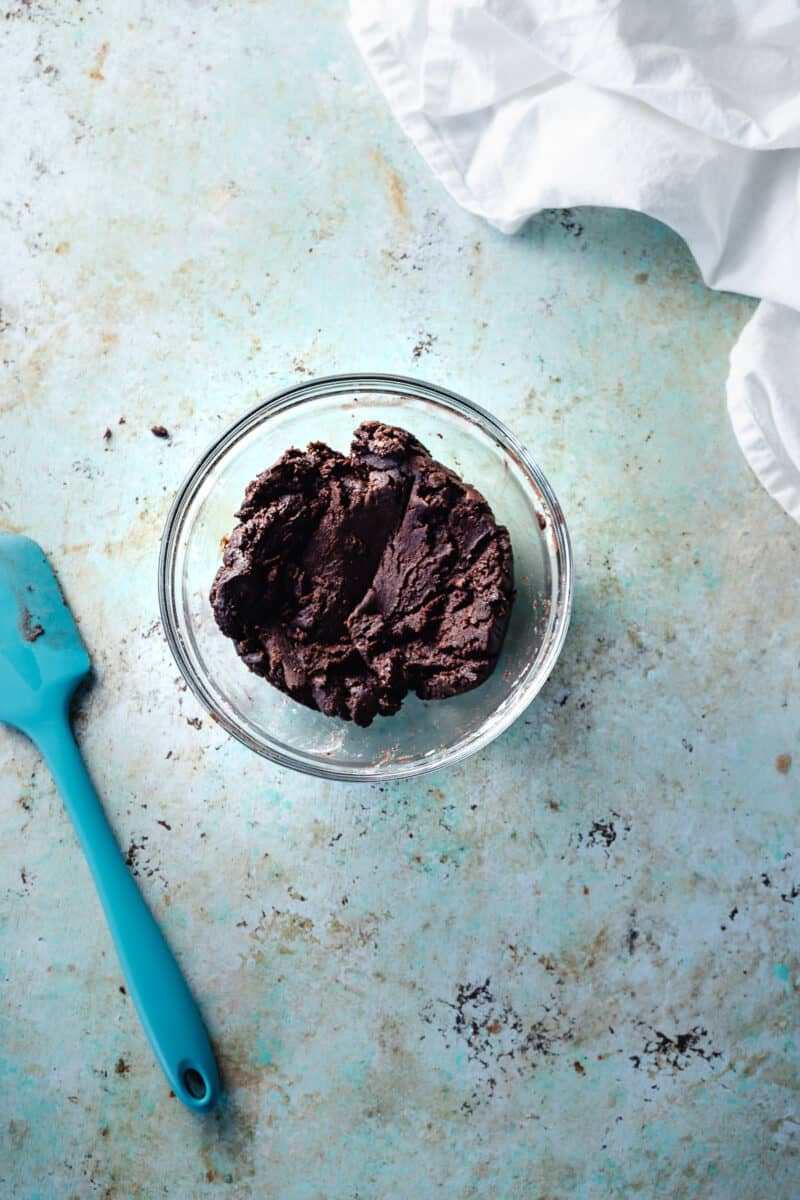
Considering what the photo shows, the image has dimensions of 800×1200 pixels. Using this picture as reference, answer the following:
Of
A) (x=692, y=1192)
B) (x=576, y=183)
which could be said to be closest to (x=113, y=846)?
(x=692, y=1192)

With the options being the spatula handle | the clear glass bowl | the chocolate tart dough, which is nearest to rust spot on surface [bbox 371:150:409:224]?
the clear glass bowl

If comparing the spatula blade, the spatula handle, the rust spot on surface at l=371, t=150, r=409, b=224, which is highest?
the rust spot on surface at l=371, t=150, r=409, b=224

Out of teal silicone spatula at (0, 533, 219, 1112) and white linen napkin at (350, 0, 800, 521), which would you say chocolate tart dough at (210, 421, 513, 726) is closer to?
teal silicone spatula at (0, 533, 219, 1112)

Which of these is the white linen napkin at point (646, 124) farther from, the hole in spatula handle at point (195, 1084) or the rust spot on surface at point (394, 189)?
the hole in spatula handle at point (195, 1084)

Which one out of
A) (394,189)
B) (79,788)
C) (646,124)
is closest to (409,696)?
(79,788)

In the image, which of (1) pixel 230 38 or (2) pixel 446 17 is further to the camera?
(1) pixel 230 38

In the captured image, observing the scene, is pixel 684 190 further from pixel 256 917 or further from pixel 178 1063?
pixel 178 1063
